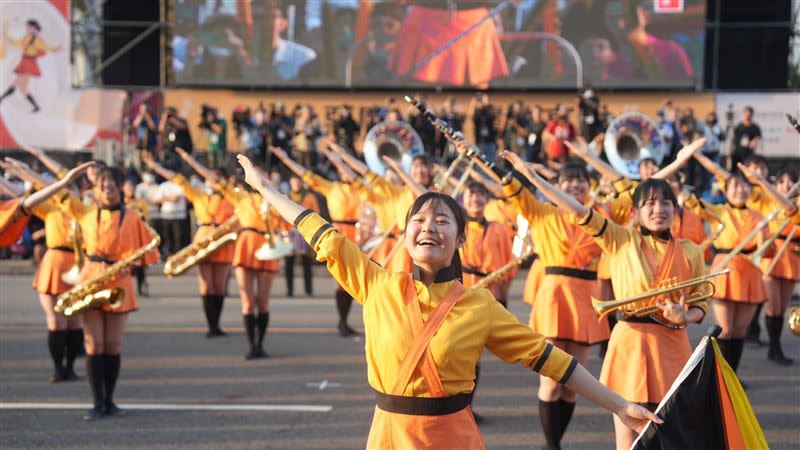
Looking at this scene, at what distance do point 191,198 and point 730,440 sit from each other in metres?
8.55

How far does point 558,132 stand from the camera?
60.5ft

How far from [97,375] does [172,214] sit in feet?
34.3

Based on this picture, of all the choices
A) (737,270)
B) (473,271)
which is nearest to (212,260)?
(473,271)

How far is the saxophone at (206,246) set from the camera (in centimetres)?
1136

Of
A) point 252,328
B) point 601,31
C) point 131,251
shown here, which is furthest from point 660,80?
point 131,251

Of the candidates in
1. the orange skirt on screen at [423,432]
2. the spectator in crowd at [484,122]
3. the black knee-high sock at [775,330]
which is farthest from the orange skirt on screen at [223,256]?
the spectator in crowd at [484,122]

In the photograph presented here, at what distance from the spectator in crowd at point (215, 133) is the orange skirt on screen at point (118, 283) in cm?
1481

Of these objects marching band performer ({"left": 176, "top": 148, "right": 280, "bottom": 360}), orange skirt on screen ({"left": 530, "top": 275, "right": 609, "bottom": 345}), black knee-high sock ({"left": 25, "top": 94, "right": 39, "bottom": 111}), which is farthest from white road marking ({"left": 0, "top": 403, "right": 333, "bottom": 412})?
black knee-high sock ({"left": 25, "top": 94, "right": 39, "bottom": 111})

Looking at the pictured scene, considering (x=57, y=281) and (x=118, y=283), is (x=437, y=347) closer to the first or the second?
(x=118, y=283)

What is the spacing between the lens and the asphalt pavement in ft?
24.4

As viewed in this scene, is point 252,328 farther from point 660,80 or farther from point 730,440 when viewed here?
point 660,80

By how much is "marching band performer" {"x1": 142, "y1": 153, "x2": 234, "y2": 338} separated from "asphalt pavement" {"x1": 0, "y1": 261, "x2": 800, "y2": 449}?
1.06 feet

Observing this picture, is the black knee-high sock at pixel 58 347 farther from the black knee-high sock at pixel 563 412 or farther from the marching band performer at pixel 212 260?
the black knee-high sock at pixel 563 412

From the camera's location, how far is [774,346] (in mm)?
10391
